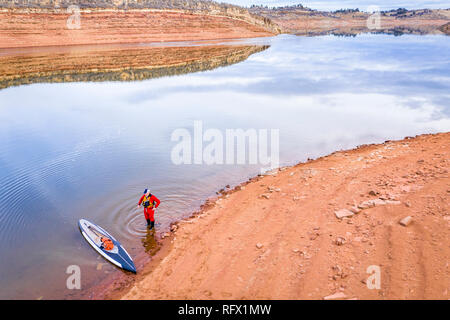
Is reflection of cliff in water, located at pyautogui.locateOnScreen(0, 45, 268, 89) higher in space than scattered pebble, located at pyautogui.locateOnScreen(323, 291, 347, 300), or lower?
higher

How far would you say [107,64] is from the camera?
3972 cm

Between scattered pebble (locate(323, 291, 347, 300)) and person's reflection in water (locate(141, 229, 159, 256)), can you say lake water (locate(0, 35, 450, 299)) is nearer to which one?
person's reflection in water (locate(141, 229, 159, 256))

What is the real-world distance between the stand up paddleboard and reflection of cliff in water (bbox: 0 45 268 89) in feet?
83.5

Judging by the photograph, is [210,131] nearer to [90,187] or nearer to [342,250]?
[90,187]

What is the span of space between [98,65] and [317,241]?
122 ft

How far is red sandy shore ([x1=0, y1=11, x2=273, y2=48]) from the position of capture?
187 ft

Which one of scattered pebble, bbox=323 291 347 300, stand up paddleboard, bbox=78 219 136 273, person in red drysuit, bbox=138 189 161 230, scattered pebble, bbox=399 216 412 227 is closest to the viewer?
scattered pebble, bbox=323 291 347 300

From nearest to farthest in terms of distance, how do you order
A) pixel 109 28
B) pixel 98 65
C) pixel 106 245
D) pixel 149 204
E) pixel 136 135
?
pixel 106 245, pixel 149 204, pixel 136 135, pixel 98 65, pixel 109 28

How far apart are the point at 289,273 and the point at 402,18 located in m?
228

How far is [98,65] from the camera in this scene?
39031 mm

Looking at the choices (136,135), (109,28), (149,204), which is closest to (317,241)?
(149,204)

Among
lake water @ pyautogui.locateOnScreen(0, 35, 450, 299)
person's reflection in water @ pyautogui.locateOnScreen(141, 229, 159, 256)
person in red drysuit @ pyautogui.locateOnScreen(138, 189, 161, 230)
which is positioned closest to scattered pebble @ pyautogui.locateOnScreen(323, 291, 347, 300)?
person's reflection in water @ pyautogui.locateOnScreen(141, 229, 159, 256)

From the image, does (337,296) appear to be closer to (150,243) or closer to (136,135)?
(150,243)
